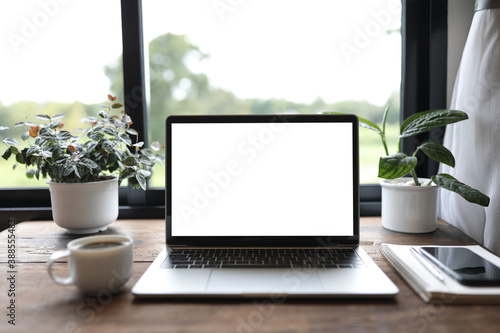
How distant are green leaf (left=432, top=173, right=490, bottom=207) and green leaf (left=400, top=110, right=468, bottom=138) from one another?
131mm

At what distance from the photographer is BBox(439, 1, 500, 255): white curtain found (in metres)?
0.93

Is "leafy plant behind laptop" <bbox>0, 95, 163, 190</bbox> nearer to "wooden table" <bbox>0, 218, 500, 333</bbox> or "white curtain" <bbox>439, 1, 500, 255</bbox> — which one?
"wooden table" <bbox>0, 218, 500, 333</bbox>

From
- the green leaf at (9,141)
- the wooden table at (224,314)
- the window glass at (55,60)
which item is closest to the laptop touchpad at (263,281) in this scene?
the wooden table at (224,314)

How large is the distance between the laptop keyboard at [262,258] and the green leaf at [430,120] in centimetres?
36

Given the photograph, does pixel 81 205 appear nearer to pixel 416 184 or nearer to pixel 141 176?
pixel 141 176

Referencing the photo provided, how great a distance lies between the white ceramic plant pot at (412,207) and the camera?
1.01 metres

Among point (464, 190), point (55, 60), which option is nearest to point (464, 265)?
point (464, 190)

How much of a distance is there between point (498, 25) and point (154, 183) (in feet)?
3.63

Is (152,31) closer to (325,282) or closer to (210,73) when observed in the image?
(210,73)

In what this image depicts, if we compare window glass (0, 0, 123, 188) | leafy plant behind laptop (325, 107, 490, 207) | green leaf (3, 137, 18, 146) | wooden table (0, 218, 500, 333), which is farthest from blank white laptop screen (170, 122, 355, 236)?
window glass (0, 0, 123, 188)

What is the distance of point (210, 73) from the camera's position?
1.32 m

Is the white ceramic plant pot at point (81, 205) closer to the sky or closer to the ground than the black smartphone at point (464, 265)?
closer to the sky

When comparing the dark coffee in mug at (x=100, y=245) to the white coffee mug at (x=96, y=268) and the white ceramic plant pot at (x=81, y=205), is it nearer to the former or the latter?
the white coffee mug at (x=96, y=268)

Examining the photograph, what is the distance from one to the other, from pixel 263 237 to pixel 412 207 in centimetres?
42
